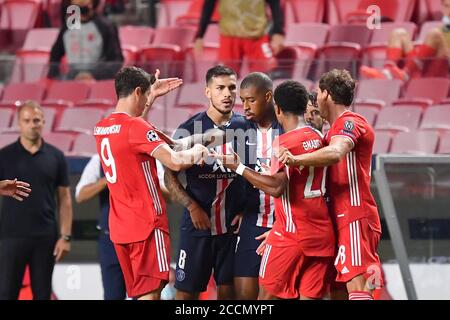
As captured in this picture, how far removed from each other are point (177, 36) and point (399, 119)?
141 inches

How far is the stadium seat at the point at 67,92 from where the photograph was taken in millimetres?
13445

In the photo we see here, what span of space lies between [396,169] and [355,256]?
7.99 feet

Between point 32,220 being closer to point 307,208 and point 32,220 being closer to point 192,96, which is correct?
point 192,96

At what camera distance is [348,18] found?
15031 millimetres

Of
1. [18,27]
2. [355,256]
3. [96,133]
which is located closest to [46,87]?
[18,27]

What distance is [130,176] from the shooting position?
9.34 meters

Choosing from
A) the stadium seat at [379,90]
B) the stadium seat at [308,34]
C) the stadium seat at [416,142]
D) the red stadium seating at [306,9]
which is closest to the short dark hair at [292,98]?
the stadium seat at [416,142]

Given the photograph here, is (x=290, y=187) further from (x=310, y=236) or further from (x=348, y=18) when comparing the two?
(x=348, y=18)

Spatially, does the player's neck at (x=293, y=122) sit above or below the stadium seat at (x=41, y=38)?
above

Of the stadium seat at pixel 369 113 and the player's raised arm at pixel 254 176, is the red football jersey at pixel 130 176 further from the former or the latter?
the stadium seat at pixel 369 113

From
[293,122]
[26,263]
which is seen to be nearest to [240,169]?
[293,122]

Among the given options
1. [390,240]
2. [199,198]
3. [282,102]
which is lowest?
[390,240]

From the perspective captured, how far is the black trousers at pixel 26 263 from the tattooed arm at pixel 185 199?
2087 mm
